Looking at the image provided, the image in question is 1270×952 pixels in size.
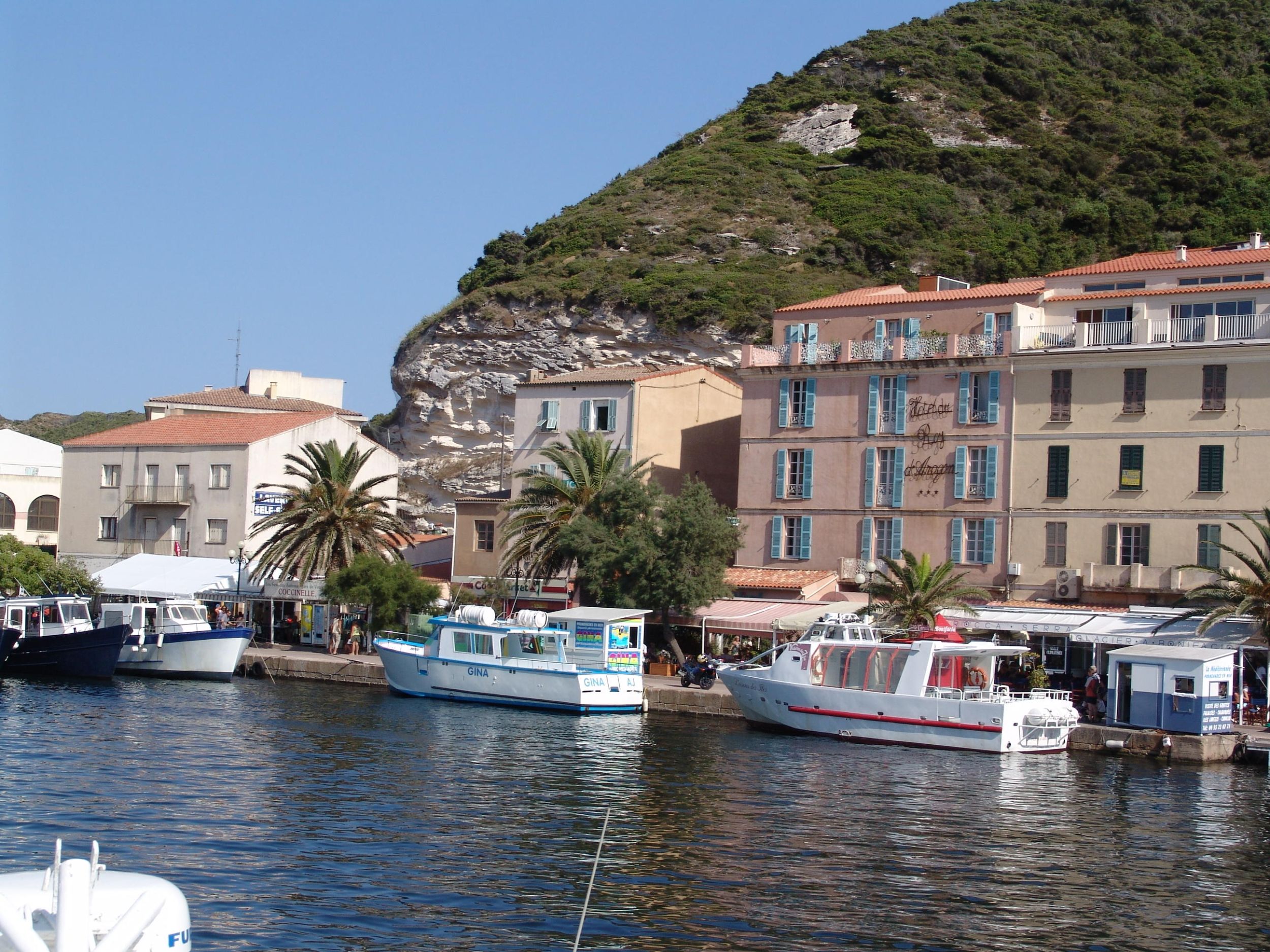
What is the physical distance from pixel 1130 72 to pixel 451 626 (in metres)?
93.5

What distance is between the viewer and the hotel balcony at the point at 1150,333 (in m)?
42.6

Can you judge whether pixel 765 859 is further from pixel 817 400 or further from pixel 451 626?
pixel 817 400

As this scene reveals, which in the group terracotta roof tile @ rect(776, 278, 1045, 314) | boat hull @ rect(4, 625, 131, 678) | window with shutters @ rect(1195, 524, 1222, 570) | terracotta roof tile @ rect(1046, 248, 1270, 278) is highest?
terracotta roof tile @ rect(1046, 248, 1270, 278)

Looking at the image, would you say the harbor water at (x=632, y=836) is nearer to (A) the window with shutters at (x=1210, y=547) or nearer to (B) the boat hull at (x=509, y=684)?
(B) the boat hull at (x=509, y=684)

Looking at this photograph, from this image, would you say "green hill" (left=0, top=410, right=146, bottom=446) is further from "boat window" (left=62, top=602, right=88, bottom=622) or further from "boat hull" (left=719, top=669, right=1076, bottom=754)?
"boat hull" (left=719, top=669, right=1076, bottom=754)

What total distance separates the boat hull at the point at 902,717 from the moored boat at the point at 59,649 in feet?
67.8

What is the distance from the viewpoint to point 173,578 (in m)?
57.3

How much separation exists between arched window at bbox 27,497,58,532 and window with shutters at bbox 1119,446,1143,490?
5404cm

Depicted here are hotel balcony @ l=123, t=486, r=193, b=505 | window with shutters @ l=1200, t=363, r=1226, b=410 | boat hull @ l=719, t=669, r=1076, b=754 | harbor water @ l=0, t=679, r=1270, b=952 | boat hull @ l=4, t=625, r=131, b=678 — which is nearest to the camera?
harbor water @ l=0, t=679, r=1270, b=952

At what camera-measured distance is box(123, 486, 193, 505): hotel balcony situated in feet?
208

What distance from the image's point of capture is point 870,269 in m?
85.4

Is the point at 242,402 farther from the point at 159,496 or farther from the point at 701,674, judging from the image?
the point at 701,674

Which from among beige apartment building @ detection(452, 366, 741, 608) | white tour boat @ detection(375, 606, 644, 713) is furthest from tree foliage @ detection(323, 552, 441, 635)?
white tour boat @ detection(375, 606, 644, 713)

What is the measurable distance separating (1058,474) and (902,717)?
531 inches
